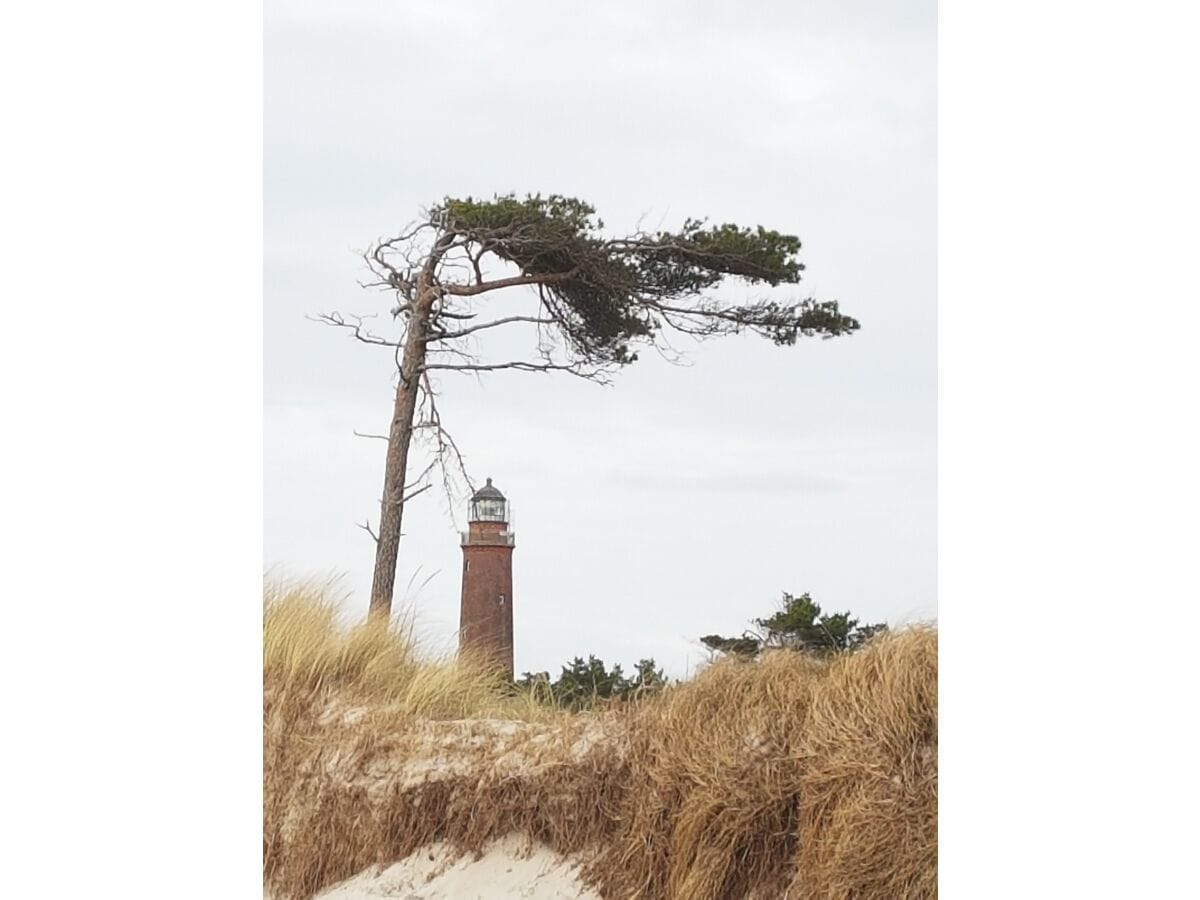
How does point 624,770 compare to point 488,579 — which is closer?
point 624,770

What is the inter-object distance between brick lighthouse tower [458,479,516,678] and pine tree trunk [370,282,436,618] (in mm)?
259

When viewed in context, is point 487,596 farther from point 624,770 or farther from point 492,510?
point 624,770

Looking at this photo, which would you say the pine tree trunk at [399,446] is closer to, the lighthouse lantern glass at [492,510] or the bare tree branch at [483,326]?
the bare tree branch at [483,326]

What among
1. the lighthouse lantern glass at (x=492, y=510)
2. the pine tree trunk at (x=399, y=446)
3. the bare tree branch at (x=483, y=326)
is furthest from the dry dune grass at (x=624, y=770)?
the bare tree branch at (x=483, y=326)

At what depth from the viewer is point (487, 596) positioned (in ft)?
14.9

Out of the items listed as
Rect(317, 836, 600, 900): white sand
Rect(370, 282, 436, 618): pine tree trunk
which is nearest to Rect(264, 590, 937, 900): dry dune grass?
Rect(317, 836, 600, 900): white sand

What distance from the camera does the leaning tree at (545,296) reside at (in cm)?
427

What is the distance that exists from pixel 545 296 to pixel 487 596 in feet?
3.12

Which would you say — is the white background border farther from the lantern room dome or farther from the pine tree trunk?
the lantern room dome

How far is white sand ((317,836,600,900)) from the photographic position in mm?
4359
